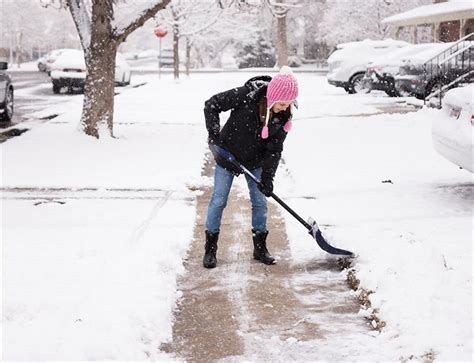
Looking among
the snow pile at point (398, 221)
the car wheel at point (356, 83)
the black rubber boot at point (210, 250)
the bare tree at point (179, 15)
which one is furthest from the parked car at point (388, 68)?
the black rubber boot at point (210, 250)

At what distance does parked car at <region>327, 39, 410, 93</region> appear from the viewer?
22.1 meters

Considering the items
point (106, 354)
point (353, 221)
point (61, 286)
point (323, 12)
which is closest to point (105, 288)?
point (61, 286)

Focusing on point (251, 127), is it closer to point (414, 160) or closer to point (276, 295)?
point (276, 295)

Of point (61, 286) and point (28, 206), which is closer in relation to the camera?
point (61, 286)

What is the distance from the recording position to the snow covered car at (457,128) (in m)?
6.43

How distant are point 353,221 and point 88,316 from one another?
10.2 feet

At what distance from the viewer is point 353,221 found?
20.9ft

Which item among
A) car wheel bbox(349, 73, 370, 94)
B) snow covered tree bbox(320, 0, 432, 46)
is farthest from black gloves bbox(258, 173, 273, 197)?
snow covered tree bbox(320, 0, 432, 46)

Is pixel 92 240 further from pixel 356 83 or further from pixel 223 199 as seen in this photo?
pixel 356 83

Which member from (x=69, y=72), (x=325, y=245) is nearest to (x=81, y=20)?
(x=325, y=245)

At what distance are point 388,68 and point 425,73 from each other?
2492mm

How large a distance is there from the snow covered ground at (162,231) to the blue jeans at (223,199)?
1.34ft

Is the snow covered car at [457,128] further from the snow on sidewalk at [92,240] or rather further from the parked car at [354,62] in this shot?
the parked car at [354,62]

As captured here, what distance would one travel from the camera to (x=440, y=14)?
81.0 feet
